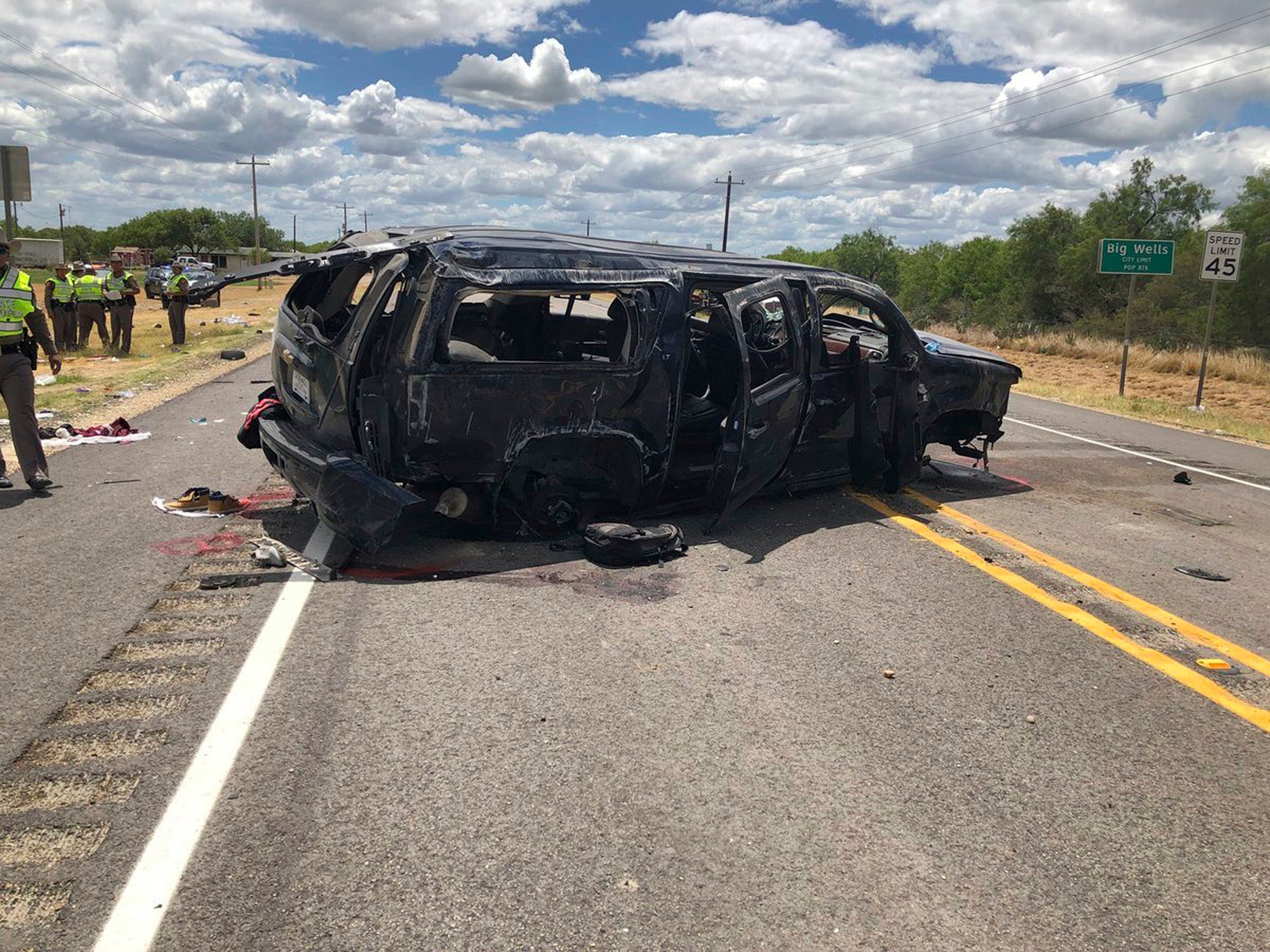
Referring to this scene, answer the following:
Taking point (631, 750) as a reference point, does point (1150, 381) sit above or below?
above

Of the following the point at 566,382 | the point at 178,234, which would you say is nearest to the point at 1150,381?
the point at 566,382

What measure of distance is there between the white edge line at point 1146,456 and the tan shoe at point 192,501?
10.0 m

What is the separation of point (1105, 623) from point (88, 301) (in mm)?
20675

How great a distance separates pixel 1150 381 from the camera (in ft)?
86.6

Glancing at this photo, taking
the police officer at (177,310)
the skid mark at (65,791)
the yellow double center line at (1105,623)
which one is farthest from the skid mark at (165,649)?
the police officer at (177,310)

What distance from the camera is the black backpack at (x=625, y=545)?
19.7ft

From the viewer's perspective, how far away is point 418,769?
3473 mm

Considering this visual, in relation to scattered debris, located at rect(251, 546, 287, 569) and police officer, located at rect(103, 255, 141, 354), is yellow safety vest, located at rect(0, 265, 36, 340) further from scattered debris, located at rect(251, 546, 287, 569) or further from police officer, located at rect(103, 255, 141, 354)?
police officer, located at rect(103, 255, 141, 354)

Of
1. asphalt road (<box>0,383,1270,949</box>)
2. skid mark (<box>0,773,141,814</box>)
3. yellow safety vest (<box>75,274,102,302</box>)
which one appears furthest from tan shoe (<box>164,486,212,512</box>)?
yellow safety vest (<box>75,274,102,302</box>)

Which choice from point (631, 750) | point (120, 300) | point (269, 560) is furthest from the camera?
point (120, 300)

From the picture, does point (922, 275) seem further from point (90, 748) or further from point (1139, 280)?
point (90, 748)

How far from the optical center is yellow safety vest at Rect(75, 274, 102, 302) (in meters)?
19.6

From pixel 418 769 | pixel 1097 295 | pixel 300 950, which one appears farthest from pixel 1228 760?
pixel 1097 295

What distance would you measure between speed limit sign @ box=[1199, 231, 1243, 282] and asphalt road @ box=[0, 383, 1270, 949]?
44.4ft
